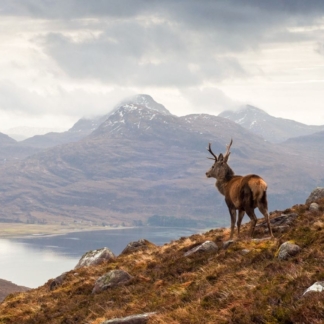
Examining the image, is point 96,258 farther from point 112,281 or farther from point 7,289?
point 7,289

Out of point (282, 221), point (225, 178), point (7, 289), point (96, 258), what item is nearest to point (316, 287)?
point (225, 178)

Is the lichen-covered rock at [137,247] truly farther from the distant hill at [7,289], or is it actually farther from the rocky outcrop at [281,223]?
the distant hill at [7,289]

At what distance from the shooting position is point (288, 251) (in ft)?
57.2

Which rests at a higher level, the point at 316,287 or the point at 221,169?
the point at 221,169

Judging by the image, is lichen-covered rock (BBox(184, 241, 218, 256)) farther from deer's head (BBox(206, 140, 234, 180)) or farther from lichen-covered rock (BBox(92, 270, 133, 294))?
deer's head (BBox(206, 140, 234, 180))

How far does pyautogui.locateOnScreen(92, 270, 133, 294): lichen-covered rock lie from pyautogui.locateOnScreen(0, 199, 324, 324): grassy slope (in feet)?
1.36

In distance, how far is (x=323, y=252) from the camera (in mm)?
16031

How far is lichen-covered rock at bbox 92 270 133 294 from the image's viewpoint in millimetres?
21672

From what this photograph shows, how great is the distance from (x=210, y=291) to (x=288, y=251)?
3515 millimetres

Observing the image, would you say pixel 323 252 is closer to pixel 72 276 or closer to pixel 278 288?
pixel 278 288

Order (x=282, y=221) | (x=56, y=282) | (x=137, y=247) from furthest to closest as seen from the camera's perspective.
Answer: (x=137, y=247) → (x=56, y=282) → (x=282, y=221)

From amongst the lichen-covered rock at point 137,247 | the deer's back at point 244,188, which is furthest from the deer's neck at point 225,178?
the lichen-covered rock at point 137,247

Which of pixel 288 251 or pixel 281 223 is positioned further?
pixel 281 223

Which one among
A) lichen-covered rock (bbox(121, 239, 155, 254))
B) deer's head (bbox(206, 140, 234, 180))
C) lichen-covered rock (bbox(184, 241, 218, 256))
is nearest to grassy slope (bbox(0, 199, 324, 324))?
lichen-covered rock (bbox(184, 241, 218, 256))
